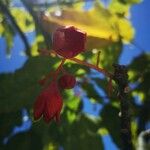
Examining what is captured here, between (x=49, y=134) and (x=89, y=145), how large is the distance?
0.25 feet

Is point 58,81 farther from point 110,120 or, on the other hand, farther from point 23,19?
point 23,19

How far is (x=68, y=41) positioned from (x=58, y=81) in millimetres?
70

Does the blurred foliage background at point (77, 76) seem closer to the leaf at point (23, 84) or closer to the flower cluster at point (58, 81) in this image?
the leaf at point (23, 84)

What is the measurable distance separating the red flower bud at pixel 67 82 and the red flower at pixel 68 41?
5cm

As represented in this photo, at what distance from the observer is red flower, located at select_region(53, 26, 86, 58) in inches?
14.5

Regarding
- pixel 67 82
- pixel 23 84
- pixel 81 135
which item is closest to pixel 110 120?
pixel 81 135

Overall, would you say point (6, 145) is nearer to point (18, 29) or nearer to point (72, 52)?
point (18, 29)

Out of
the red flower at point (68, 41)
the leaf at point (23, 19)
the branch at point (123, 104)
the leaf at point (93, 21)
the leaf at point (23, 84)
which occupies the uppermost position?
the red flower at point (68, 41)

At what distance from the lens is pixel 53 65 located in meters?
0.74

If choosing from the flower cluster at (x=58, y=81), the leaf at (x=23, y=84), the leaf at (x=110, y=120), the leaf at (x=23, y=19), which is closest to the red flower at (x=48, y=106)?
the flower cluster at (x=58, y=81)

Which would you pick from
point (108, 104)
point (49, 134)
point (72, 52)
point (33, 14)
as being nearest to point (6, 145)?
point (49, 134)

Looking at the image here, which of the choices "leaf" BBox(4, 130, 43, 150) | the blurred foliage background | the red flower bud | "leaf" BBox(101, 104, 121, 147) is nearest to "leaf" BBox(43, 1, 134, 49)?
the blurred foliage background

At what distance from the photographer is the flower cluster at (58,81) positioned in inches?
14.5

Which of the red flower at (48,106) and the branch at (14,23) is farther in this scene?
the branch at (14,23)
